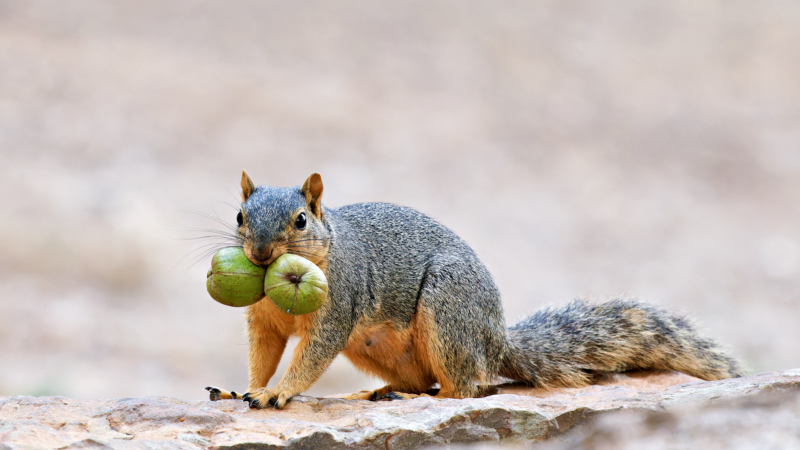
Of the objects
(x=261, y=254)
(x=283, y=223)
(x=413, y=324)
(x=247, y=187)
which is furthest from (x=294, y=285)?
(x=413, y=324)

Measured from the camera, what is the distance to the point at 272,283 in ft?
10.6

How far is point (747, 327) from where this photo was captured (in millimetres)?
9641

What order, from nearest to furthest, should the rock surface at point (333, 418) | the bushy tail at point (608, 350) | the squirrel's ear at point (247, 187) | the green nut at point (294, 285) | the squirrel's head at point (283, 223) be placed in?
the rock surface at point (333, 418) → the green nut at point (294, 285) → the squirrel's head at point (283, 223) → the squirrel's ear at point (247, 187) → the bushy tail at point (608, 350)

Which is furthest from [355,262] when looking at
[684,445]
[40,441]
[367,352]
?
[684,445]

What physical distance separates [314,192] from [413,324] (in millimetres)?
900

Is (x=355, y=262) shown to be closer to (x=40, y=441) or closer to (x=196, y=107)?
(x=40, y=441)

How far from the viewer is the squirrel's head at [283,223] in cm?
331

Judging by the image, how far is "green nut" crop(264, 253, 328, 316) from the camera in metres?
3.21

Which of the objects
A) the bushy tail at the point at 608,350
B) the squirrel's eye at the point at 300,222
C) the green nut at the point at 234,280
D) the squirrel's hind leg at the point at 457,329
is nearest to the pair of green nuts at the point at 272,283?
the green nut at the point at 234,280

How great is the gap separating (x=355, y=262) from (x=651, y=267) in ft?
24.9

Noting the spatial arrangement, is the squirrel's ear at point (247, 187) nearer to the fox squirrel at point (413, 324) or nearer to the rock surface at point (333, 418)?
the fox squirrel at point (413, 324)

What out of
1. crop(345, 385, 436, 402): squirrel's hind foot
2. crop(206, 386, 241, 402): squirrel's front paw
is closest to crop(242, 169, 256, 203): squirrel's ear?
crop(206, 386, 241, 402): squirrel's front paw

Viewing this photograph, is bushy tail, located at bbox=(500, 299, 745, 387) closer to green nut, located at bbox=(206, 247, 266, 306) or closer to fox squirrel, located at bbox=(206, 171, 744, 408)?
fox squirrel, located at bbox=(206, 171, 744, 408)

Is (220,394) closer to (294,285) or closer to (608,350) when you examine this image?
(294,285)
